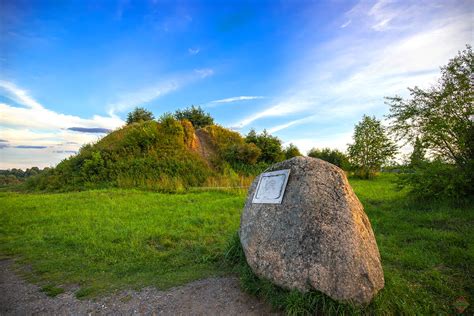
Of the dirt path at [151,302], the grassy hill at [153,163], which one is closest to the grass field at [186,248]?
the dirt path at [151,302]

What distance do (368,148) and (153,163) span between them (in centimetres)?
1770

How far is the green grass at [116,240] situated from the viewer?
196 inches

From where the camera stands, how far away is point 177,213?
923 cm

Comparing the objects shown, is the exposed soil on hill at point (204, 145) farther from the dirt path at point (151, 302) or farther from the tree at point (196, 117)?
the dirt path at point (151, 302)

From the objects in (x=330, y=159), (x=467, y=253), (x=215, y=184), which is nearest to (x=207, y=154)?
(x=215, y=184)

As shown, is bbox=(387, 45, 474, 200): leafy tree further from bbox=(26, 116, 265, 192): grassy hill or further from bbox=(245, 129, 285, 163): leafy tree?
bbox=(245, 129, 285, 163): leafy tree

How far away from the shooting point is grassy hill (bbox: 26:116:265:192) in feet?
53.8

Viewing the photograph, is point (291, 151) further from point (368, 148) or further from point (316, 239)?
point (316, 239)

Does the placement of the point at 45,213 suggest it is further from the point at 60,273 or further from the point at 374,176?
the point at 374,176

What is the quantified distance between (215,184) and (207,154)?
6503 millimetres

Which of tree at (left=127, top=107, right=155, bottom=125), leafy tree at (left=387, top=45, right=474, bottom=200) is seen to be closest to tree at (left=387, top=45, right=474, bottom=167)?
leafy tree at (left=387, top=45, right=474, bottom=200)

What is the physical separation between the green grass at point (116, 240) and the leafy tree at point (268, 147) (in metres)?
13.0

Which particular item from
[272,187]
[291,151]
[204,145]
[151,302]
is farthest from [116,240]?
[291,151]

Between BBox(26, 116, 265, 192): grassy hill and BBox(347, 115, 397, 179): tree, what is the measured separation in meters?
8.88
